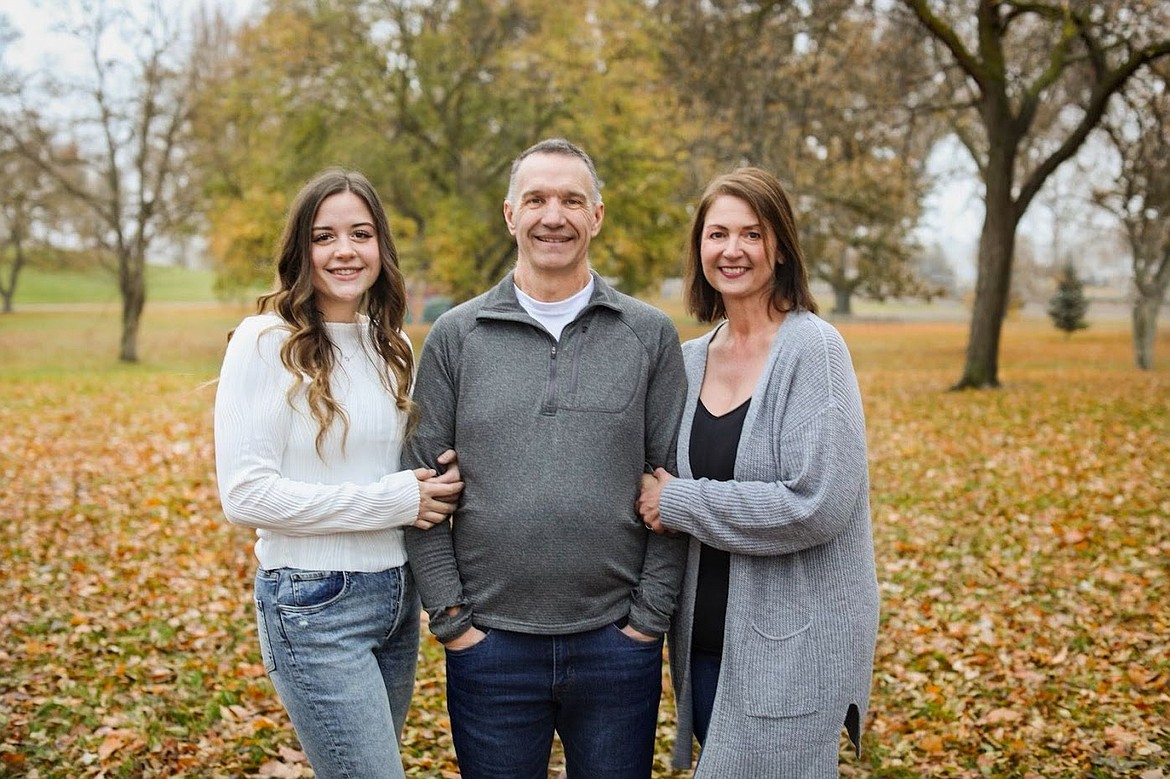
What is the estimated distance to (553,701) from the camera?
9.37ft

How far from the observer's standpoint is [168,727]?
15.6 feet

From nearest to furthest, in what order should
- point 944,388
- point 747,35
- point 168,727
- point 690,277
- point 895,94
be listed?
point 690,277 → point 168,727 → point 747,35 → point 895,94 → point 944,388

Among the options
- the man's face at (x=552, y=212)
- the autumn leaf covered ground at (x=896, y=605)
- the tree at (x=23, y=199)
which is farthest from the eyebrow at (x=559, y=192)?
the tree at (x=23, y=199)

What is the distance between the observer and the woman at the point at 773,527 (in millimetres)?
2645

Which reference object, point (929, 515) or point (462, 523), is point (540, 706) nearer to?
point (462, 523)

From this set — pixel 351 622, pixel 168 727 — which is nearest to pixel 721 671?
pixel 351 622

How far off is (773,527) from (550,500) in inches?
23.6

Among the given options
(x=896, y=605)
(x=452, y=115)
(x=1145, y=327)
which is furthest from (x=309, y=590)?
(x=1145, y=327)

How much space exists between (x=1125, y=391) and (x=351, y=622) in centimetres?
1518

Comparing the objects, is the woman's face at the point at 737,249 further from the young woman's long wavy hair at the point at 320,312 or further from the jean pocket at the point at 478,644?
the jean pocket at the point at 478,644

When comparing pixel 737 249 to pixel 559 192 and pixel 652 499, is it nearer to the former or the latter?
pixel 559 192

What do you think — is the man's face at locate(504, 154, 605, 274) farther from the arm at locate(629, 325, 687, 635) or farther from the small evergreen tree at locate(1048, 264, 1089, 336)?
the small evergreen tree at locate(1048, 264, 1089, 336)

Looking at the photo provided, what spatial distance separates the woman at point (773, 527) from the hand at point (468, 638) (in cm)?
57


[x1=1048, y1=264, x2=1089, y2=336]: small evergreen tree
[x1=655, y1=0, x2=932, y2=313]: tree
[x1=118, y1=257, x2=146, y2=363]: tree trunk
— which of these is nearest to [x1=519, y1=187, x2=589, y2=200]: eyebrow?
[x1=655, y1=0, x2=932, y2=313]: tree
